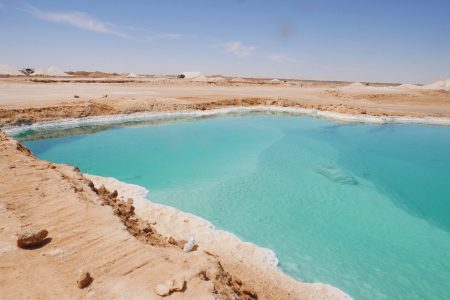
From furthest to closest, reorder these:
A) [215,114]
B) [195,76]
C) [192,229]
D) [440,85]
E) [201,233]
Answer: [195,76], [440,85], [215,114], [192,229], [201,233]

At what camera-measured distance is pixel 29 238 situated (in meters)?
4.10

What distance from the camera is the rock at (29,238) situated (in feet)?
13.4

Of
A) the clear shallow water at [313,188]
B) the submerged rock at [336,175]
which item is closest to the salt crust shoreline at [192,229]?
the clear shallow water at [313,188]

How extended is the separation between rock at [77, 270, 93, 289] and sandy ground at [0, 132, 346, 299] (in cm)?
5

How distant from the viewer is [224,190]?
9.70 metres

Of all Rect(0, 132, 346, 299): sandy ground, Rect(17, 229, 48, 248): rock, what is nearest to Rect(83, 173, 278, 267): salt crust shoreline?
Rect(0, 132, 346, 299): sandy ground

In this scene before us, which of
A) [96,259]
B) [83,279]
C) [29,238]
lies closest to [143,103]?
[29,238]

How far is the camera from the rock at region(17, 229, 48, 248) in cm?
409

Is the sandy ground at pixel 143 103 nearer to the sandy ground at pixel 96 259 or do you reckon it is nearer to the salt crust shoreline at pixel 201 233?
the salt crust shoreline at pixel 201 233

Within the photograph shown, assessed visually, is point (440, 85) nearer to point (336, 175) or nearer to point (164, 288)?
point (336, 175)

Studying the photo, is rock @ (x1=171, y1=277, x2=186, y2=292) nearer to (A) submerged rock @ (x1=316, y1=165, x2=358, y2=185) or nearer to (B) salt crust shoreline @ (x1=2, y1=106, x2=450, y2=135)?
(A) submerged rock @ (x1=316, y1=165, x2=358, y2=185)

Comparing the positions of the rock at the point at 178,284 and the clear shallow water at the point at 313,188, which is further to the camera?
the clear shallow water at the point at 313,188

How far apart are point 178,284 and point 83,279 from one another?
0.99 meters

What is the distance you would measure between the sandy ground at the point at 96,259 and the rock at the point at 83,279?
0.05 m
